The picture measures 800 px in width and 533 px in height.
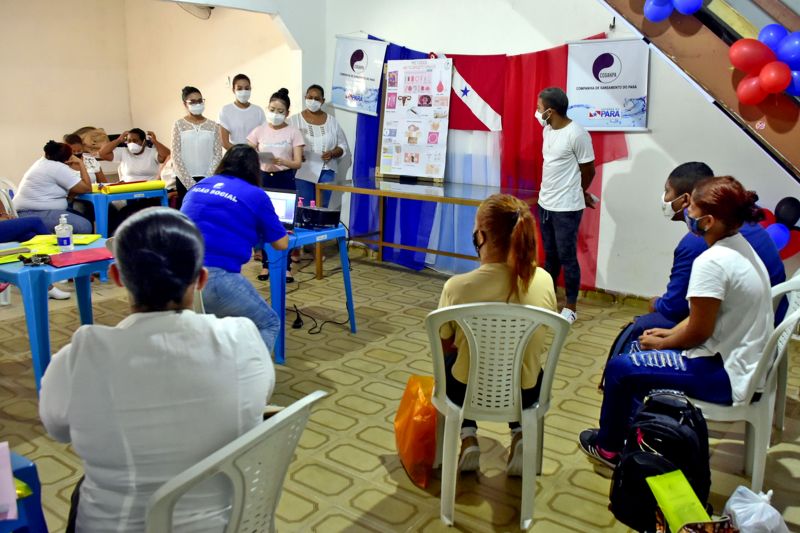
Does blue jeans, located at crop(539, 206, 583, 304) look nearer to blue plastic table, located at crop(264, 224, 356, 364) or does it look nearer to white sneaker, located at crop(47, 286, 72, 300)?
blue plastic table, located at crop(264, 224, 356, 364)

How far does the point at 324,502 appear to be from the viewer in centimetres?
244

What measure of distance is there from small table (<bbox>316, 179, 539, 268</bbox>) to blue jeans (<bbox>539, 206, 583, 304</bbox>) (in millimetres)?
244

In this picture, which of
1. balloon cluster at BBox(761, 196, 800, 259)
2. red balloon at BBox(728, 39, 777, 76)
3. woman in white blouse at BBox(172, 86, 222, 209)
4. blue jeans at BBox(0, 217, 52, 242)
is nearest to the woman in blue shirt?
blue jeans at BBox(0, 217, 52, 242)

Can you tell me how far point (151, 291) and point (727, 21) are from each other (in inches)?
136

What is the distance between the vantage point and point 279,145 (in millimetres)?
5535

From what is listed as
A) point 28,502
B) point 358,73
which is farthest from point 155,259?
point 358,73

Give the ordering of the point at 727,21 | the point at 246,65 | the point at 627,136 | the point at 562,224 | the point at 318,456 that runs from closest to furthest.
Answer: the point at 318,456 < the point at 727,21 < the point at 562,224 < the point at 627,136 < the point at 246,65

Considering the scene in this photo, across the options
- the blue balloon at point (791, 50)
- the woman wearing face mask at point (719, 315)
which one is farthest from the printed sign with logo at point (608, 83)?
the woman wearing face mask at point (719, 315)

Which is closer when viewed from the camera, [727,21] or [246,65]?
[727,21]

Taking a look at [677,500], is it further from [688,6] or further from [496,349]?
[688,6]

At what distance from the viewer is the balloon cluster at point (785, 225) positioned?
386 cm

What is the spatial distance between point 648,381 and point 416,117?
3.76 meters

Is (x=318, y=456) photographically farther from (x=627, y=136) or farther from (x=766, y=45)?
(x=627, y=136)

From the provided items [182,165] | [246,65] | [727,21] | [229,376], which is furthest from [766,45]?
[246,65]
